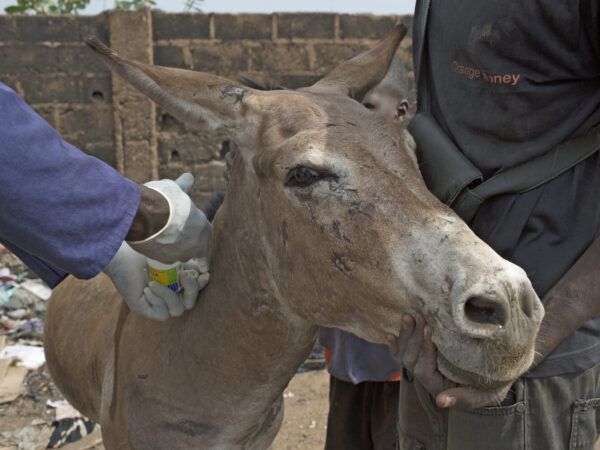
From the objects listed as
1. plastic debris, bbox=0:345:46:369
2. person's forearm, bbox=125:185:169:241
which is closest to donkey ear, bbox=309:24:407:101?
person's forearm, bbox=125:185:169:241

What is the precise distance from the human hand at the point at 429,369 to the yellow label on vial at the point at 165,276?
93 centimetres

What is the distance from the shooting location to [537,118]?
5.58 feet

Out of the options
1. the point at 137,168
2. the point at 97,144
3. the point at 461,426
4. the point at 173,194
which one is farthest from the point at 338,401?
the point at 97,144

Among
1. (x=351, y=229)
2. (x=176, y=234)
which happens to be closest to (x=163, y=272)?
(x=176, y=234)

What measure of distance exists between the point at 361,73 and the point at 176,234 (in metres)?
1.12

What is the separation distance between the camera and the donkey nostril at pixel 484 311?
51.2 inches

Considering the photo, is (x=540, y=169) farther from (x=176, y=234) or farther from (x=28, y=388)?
(x=28, y=388)

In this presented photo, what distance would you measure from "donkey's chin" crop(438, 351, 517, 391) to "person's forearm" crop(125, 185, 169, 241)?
1.02 metres

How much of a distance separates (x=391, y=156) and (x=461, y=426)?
2.95ft

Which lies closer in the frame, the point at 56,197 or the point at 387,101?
the point at 56,197

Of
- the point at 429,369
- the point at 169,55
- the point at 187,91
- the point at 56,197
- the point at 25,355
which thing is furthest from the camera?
the point at 169,55

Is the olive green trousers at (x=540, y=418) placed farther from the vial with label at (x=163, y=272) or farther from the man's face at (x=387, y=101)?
the man's face at (x=387, y=101)

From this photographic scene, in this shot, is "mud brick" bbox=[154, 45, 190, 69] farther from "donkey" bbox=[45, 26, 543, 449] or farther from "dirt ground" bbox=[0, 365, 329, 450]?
"donkey" bbox=[45, 26, 543, 449]

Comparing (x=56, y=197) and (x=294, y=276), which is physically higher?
(x=56, y=197)
